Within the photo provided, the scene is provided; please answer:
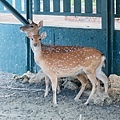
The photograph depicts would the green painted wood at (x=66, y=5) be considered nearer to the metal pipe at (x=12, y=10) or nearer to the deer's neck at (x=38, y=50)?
the metal pipe at (x=12, y=10)

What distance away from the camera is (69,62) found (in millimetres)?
6504

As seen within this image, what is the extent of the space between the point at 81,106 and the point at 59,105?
0.31 metres

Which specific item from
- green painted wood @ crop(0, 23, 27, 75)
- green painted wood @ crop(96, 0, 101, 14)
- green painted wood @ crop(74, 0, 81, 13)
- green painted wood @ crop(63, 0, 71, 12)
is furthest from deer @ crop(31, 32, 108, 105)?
green painted wood @ crop(0, 23, 27, 75)

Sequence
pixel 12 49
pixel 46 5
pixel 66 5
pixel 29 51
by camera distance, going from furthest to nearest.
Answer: pixel 12 49 < pixel 29 51 < pixel 46 5 < pixel 66 5

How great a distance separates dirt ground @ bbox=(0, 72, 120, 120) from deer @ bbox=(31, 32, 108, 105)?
0.69ft

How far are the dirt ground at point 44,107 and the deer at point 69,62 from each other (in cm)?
21

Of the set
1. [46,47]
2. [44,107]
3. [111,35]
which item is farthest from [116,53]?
[44,107]

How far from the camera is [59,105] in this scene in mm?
6359

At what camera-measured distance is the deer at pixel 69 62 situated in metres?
6.45

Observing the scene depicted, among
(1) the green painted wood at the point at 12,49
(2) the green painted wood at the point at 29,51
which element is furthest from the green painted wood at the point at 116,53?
(1) the green painted wood at the point at 12,49

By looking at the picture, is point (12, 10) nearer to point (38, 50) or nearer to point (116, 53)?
point (38, 50)

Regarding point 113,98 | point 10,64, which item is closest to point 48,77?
point 113,98

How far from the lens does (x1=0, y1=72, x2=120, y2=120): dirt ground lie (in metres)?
5.82

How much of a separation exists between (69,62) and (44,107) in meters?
0.74
